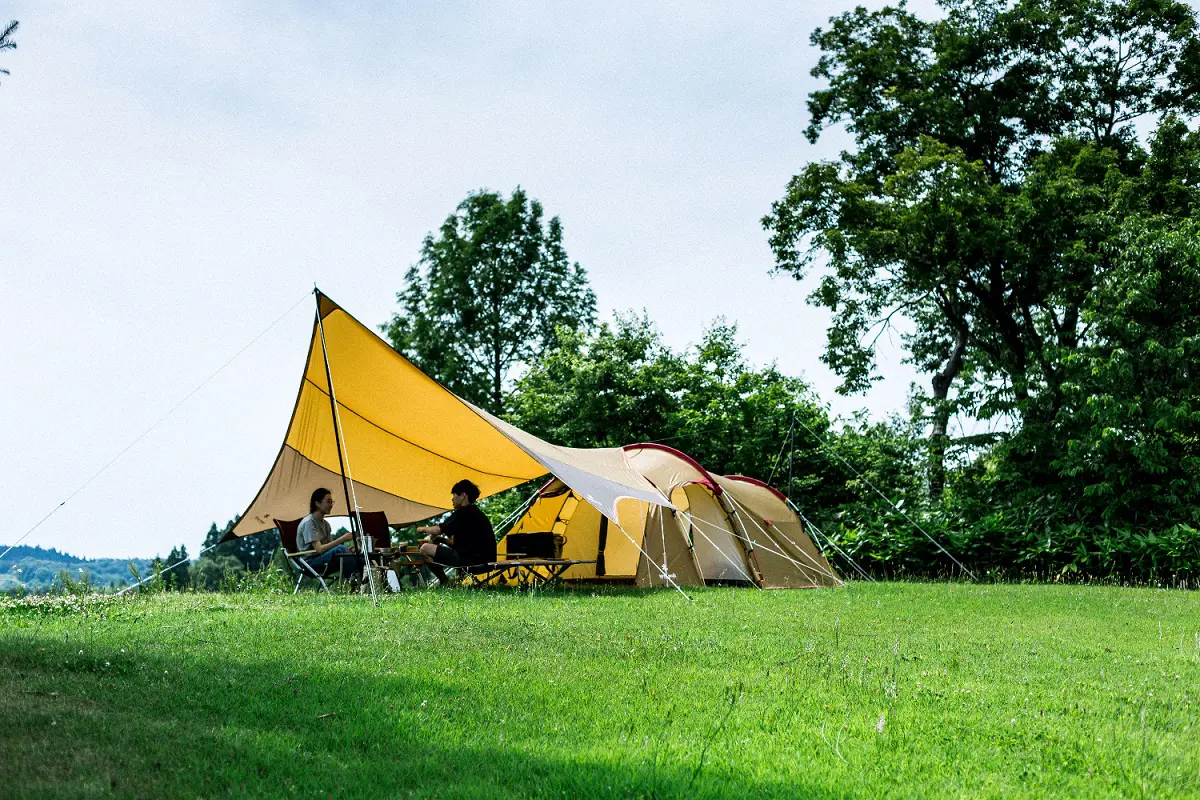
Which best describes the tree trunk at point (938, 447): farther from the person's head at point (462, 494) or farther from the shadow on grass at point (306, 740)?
the shadow on grass at point (306, 740)

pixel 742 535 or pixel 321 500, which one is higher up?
pixel 321 500

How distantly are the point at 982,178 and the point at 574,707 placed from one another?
16.0 meters

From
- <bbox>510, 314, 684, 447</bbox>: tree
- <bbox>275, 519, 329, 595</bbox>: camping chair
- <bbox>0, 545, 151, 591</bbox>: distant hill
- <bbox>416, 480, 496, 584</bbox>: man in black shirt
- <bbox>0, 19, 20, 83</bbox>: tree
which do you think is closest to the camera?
<bbox>0, 19, 20, 83</bbox>: tree

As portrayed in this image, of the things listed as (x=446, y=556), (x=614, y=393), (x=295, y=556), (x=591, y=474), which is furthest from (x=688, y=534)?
(x=614, y=393)

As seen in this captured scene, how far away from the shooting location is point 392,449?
500 inches

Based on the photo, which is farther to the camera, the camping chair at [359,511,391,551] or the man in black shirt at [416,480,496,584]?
the camping chair at [359,511,391,551]

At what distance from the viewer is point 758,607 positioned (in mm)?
8711

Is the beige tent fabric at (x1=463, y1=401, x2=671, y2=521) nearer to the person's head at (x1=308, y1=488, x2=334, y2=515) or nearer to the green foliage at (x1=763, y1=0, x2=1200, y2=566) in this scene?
the person's head at (x1=308, y1=488, x2=334, y2=515)

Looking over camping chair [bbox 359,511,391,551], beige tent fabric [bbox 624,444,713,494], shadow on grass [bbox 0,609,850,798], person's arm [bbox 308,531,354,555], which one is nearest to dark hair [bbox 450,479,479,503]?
person's arm [bbox 308,531,354,555]

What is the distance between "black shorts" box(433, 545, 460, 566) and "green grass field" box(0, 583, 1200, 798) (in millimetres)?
2539

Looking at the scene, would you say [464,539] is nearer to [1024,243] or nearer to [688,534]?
[688,534]

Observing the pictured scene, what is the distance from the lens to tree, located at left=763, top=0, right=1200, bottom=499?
669 inches

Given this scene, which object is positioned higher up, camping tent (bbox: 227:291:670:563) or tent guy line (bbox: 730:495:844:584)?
camping tent (bbox: 227:291:670:563)

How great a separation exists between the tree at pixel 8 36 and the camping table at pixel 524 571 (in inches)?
244
